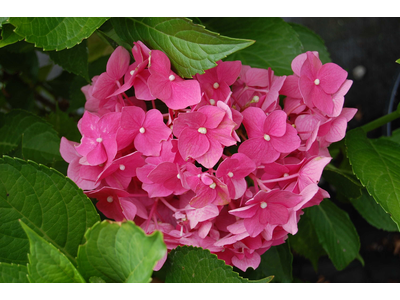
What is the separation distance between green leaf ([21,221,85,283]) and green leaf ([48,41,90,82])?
34 cm

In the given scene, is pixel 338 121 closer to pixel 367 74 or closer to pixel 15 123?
pixel 15 123

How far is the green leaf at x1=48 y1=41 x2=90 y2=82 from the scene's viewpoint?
2.08 ft

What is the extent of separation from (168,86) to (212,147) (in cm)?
10

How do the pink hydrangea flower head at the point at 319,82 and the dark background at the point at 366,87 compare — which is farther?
the dark background at the point at 366,87

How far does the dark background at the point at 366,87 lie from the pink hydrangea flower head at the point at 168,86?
95 centimetres

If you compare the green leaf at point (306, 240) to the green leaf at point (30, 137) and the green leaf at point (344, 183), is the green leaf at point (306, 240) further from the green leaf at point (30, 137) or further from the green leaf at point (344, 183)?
the green leaf at point (30, 137)

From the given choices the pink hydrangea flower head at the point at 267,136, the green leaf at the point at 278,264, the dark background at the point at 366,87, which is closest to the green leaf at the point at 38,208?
the pink hydrangea flower head at the point at 267,136

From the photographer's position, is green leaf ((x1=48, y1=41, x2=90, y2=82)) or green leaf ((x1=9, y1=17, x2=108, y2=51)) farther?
green leaf ((x1=48, y1=41, x2=90, y2=82))

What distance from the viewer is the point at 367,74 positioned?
4.33ft

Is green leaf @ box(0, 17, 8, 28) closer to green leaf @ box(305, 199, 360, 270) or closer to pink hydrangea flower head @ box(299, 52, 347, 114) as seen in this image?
pink hydrangea flower head @ box(299, 52, 347, 114)

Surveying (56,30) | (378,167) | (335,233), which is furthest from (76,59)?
(335,233)

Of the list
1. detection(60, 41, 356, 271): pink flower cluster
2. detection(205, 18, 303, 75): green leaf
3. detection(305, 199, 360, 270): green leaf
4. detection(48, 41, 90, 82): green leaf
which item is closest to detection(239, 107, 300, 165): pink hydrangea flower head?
detection(60, 41, 356, 271): pink flower cluster

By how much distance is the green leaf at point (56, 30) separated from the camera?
1.60 ft

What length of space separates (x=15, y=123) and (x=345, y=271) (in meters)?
1.14
